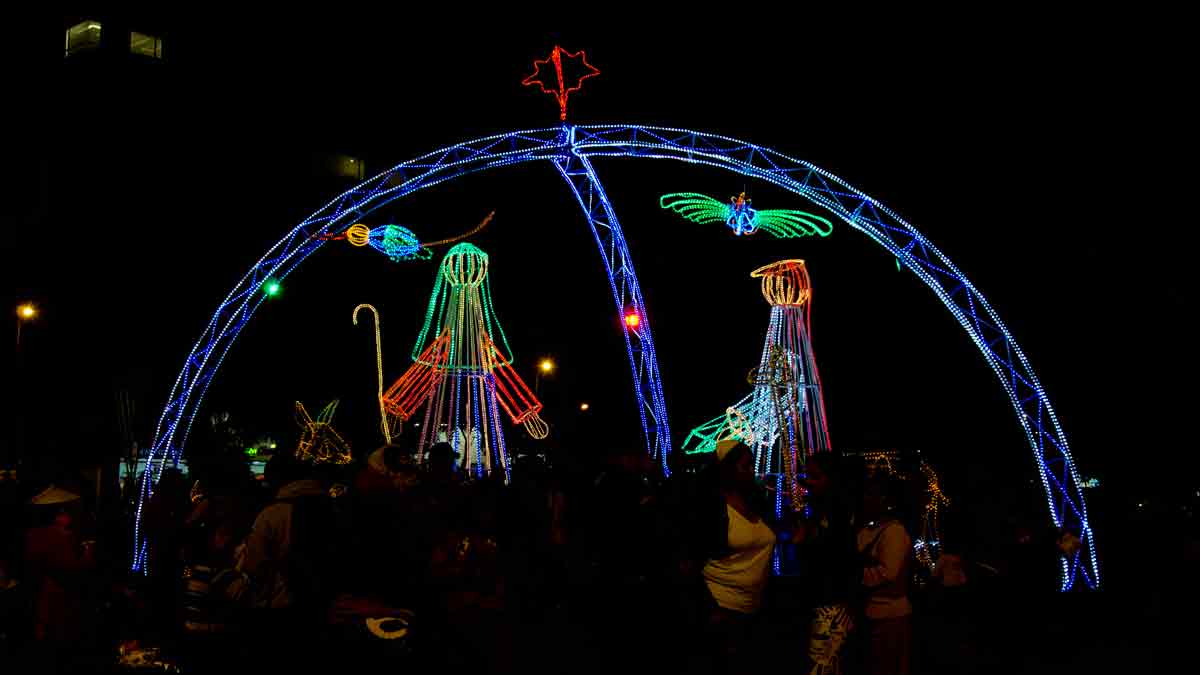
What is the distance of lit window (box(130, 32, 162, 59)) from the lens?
3881 centimetres

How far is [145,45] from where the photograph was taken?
3897 centimetres

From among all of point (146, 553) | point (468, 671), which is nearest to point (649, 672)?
point (468, 671)

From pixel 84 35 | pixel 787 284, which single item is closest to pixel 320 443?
pixel 787 284

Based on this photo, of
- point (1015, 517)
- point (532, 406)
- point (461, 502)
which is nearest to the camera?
point (461, 502)

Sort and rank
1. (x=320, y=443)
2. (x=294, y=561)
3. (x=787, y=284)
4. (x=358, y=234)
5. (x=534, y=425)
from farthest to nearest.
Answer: (x=320, y=443) → (x=534, y=425) → (x=787, y=284) → (x=358, y=234) → (x=294, y=561)

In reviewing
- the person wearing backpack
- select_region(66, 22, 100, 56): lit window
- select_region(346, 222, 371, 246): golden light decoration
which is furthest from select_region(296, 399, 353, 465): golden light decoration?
select_region(66, 22, 100, 56): lit window

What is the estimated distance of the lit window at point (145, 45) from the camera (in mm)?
38812

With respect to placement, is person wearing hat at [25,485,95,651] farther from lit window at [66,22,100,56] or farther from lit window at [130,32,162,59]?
lit window at [66,22,100,56]

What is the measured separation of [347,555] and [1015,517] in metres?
9.00

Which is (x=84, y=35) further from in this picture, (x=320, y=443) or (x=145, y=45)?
(x=320, y=443)

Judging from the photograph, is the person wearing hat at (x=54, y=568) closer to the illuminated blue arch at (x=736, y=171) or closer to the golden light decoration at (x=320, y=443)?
the illuminated blue arch at (x=736, y=171)

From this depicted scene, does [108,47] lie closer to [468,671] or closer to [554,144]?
[554,144]

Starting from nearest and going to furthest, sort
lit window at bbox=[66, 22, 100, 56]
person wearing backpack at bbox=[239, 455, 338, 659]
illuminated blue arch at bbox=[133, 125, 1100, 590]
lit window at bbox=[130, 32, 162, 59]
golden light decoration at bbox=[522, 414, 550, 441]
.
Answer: person wearing backpack at bbox=[239, 455, 338, 659]
illuminated blue arch at bbox=[133, 125, 1100, 590]
golden light decoration at bbox=[522, 414, 550, 441]
lit window at bbox=[66, 22, 100, 56]
lit window at bbox=[130, 32, 162, 59]

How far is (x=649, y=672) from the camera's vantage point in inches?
214
